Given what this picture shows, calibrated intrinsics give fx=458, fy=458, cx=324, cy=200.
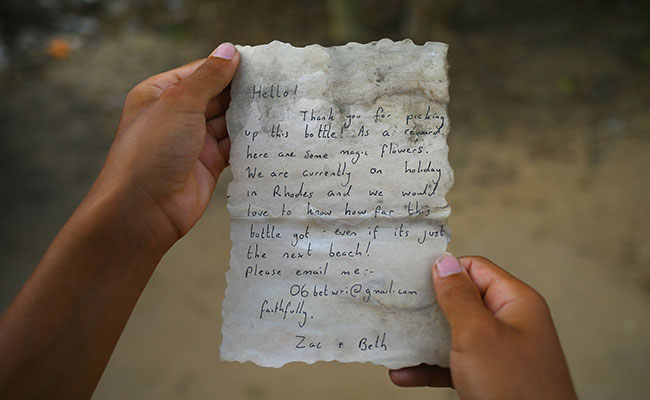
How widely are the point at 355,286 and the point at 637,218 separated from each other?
2.08 m

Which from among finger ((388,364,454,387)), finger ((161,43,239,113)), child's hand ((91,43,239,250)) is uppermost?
finger ((161,43,239,113))

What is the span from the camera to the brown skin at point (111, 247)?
0.93 metres

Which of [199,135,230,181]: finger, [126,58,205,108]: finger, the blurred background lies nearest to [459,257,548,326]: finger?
[199,135,230,181]: finger

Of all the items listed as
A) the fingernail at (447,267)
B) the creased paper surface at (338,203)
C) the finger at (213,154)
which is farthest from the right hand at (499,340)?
the finger at (213,154)

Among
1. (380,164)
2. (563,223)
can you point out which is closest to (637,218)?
(563,223)

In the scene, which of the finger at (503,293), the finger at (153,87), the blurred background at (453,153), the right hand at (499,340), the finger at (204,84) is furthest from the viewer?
the blurred background at (453,153)

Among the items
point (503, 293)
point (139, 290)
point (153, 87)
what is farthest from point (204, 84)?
point (503, 293)

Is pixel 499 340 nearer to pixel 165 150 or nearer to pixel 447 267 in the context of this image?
pixel 447 267

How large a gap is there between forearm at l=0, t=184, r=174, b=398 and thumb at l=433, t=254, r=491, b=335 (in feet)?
2.24

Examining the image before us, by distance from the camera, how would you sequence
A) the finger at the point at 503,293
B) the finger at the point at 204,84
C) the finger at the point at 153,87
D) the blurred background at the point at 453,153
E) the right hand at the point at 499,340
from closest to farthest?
the right hand at the point at 499,340 < the finger at the point at 503,293 < the finger at the point at 204,84 < the finger at the point at 153,87 < the blurred background at the point at 453,153

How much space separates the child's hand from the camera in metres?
1.05

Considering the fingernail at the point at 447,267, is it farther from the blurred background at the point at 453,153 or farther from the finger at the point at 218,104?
the blurred background at the point at 453,153

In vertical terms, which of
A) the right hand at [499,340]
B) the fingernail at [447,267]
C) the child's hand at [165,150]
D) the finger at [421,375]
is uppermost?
the child's hand at [165,150]

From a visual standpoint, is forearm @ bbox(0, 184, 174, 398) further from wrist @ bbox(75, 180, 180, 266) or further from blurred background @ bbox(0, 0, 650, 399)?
blurred background @ bbox(0, 0, 650, 399)
